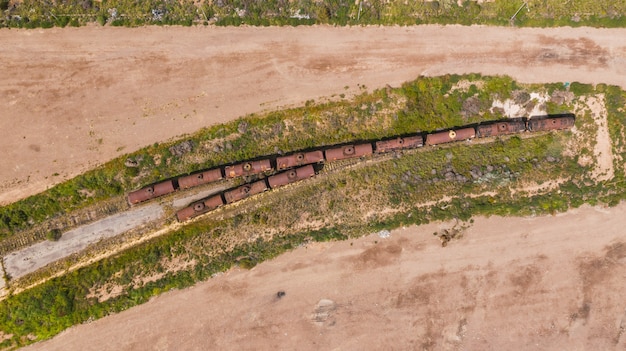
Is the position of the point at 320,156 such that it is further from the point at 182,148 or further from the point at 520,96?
the point at 520,96

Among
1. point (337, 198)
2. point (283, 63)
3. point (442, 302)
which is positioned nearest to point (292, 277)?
point (337, 198)

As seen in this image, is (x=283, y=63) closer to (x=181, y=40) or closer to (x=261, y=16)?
(x=261, y=16)

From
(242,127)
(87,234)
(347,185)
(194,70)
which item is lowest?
(87,234)

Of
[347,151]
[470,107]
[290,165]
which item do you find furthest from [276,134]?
[470,107]

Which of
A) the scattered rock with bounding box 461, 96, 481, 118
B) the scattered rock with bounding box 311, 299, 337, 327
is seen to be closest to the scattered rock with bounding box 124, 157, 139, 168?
the scattered rock with bounding box 311, 299, 337, 327

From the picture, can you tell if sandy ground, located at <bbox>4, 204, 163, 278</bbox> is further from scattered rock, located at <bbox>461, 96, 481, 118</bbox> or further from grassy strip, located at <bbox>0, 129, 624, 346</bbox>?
scattered rock, located at <bbox>461, 96, 481, 118</bbox>

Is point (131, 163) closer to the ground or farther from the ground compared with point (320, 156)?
farther from the ground

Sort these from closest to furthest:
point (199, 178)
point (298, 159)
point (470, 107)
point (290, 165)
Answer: point (199, 178)
point (298, 159)
point (290, 165)
point (470, 107)
